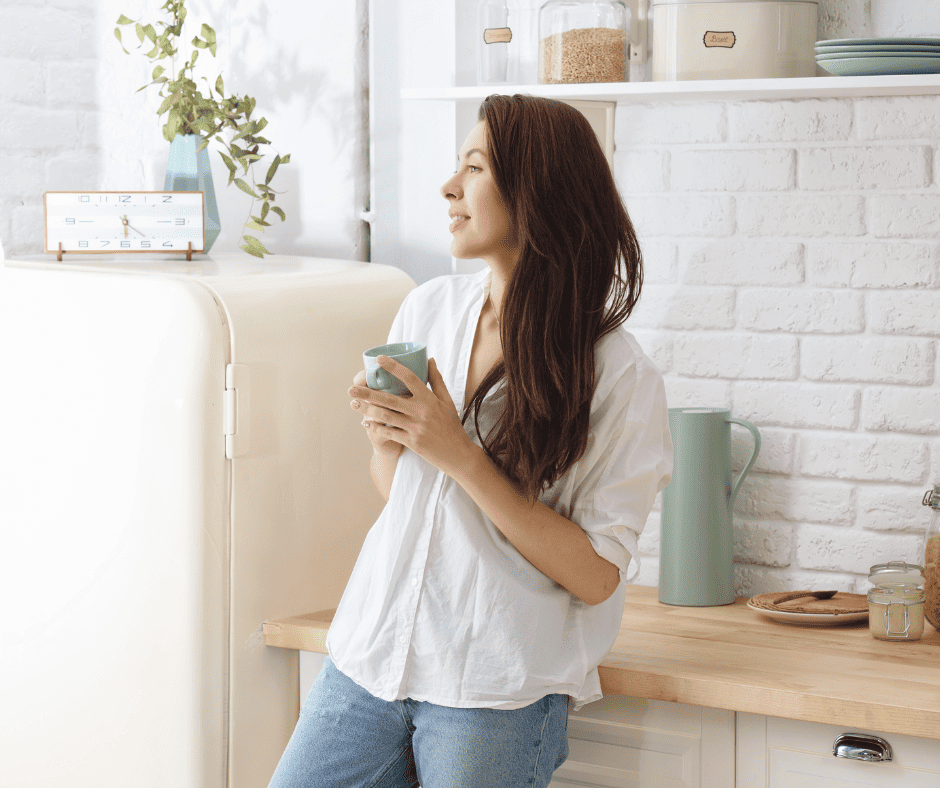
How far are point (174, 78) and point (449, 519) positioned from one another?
1.48 metres

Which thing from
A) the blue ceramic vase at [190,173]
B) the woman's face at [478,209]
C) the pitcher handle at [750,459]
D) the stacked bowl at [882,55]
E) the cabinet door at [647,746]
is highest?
the stacked bowl at [882,55]

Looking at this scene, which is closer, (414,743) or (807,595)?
(414,743)

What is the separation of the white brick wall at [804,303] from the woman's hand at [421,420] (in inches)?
30.8

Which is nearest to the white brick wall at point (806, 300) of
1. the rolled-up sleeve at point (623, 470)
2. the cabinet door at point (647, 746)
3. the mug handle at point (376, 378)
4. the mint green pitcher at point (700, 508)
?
the mint green pitcher at point (700, 508)

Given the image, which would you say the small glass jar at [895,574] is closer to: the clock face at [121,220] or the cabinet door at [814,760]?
the cabinet door at [814,760]

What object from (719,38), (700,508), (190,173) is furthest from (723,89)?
(190,173)

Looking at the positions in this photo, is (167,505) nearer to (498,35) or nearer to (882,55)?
(498,35)

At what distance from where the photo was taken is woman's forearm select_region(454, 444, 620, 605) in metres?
1.27

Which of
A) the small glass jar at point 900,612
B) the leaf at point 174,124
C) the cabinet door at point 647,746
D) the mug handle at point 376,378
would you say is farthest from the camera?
the leaf at point 174,124

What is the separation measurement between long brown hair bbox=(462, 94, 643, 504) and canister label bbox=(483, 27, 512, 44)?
1.98 ft

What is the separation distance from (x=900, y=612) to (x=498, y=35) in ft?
3.85

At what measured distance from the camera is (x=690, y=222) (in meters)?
1.90

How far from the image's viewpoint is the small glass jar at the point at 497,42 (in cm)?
191

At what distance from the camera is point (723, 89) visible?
1.68m
